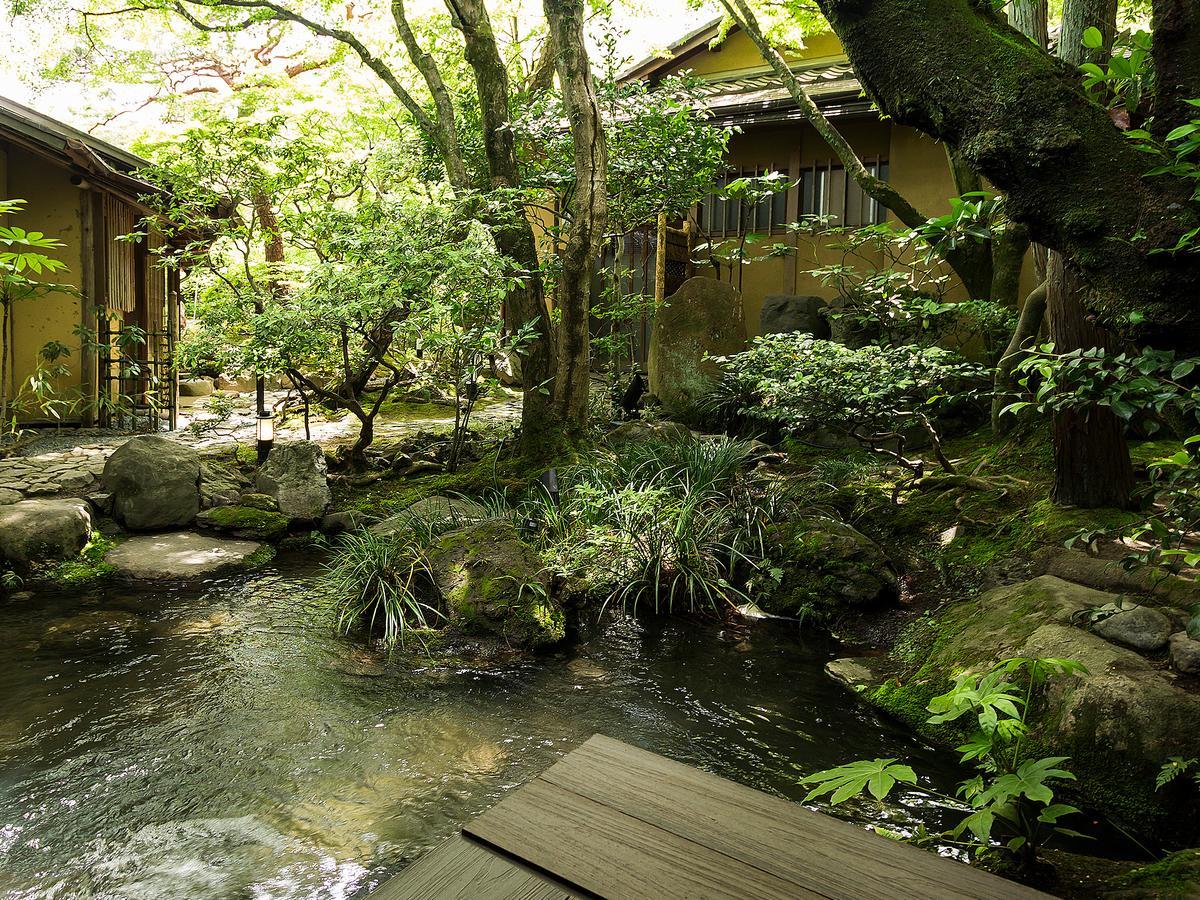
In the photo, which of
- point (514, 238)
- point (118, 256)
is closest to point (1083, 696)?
point (514, 238)

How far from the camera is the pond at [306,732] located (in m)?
3.53

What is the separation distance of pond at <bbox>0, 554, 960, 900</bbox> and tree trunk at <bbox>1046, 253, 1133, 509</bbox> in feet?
7.20

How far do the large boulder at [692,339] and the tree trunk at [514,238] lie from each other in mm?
2711

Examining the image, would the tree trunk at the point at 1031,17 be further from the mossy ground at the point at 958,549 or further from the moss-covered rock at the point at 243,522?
the moss-covered rock at the point at 243,522

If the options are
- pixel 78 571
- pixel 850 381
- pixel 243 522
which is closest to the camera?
pixel 850 381

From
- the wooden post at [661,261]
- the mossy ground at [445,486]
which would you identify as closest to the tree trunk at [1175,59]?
the mossy ground at [445,486]

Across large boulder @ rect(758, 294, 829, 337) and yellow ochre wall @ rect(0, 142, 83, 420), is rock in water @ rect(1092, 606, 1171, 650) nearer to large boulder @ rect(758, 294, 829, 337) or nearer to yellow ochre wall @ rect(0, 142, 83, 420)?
large boulder @ rect(758, 294, 829, 337)

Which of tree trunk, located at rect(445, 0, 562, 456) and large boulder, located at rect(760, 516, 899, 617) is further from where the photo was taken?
tree trunk, located at rect(445, 0, 562, 456)

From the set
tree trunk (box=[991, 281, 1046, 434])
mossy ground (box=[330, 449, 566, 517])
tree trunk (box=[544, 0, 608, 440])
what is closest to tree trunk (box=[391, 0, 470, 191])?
tree trunk (box=[544, 0, 608, 440])

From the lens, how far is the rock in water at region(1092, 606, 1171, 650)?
4328 millimetres

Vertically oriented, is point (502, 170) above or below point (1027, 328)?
above

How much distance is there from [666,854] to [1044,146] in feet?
6.20

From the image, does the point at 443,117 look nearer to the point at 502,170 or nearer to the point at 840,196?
the point at 502,170

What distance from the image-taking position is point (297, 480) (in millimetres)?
8727
